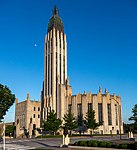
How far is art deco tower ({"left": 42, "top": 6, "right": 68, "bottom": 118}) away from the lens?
98.8m

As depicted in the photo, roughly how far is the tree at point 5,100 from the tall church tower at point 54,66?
42.9 meters

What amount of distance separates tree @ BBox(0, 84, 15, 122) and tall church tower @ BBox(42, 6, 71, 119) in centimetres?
4286

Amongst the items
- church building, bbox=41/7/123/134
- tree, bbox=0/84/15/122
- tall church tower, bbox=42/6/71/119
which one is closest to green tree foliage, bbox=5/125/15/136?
church building, bbox=41/7/123/134

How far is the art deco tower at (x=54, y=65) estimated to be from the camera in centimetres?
9881

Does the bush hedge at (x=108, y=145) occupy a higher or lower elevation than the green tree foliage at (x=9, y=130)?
higher

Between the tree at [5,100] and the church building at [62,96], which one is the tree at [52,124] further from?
the tree at [5,100]

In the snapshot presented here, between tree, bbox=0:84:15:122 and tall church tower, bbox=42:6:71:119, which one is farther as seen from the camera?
tall church tower, bbox=42:6:71:119

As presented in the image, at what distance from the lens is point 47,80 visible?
346ft

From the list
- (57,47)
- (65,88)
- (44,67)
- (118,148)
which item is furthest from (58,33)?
(118,148)

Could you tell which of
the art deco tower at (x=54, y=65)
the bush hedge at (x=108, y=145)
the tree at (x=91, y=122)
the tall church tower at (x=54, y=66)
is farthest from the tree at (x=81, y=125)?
the bush hedge at (x=108, y=145)

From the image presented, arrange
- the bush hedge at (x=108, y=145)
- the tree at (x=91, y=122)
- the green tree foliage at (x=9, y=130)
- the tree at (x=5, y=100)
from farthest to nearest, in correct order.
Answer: the green tree foliage at (x=9, y=130)
the tree at (x=91, y=122)
the tree at (x=5, y=100)
the bush hedge at (x=108, y=145)

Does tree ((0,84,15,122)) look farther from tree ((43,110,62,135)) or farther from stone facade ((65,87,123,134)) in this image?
stone facade ((65,87,123,134))

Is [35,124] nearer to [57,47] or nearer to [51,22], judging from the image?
[57,47]

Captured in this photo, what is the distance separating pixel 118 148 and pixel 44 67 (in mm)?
87686
